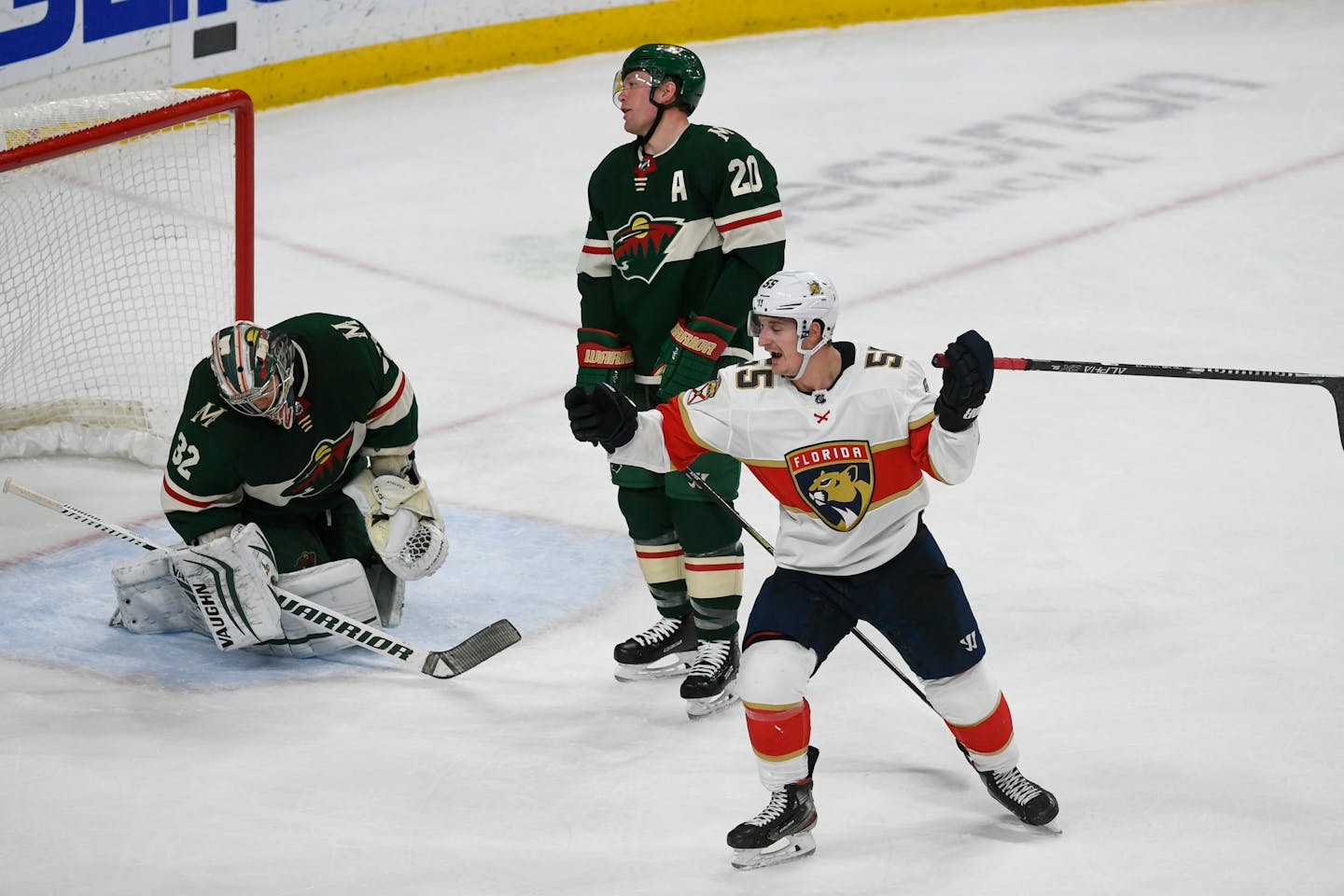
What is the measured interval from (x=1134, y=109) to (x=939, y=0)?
57.8 inches

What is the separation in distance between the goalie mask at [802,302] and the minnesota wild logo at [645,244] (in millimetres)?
661

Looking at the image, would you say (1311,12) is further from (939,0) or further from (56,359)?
(56,359)

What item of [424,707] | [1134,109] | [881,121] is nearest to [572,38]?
[881,121]

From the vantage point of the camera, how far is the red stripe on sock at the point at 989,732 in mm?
3061

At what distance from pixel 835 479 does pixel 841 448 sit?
0.05 metres

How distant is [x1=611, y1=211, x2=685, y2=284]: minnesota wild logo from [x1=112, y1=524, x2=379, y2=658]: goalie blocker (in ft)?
2.82

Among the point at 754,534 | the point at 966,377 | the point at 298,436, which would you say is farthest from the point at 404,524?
the point at 966,377

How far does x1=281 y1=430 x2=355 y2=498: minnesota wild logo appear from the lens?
3.80 m

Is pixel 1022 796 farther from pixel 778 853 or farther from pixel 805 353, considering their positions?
pixel 805 353

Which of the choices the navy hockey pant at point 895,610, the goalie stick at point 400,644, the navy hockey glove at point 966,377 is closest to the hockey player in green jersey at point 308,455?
the goalie stick at point 400,644

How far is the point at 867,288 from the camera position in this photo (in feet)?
20.1

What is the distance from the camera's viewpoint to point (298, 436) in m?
3.74

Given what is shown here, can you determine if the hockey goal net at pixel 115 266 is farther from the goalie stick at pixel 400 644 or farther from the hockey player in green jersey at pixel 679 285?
the hockey player in green jersey at pixel 679 285

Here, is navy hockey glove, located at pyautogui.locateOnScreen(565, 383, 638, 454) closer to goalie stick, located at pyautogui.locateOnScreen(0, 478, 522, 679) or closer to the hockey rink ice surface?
the hockey rink ice surface
